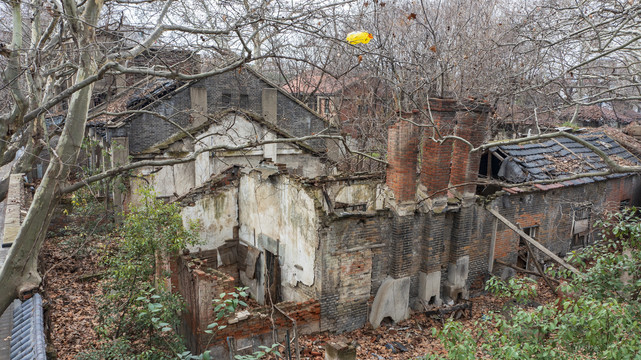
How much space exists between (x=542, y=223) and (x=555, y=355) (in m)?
9.17

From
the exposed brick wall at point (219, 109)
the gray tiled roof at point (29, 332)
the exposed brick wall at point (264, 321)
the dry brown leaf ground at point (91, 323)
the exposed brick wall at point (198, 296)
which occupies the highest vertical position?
the exposed brick wall at point (219, 109)

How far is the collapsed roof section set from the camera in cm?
1260

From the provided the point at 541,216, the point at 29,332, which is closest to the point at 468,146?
the point at 541,216

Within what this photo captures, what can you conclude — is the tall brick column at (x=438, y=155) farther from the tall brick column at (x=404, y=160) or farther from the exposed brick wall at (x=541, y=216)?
the exposed brick wall at (x=541, y=216)

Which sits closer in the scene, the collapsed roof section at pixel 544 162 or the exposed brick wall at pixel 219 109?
the collapsed roof section at pixel 544 162

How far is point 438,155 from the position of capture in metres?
10.3

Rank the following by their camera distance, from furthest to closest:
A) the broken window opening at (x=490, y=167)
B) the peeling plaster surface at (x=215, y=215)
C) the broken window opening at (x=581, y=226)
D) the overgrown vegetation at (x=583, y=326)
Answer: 1. the broken window opening at (x=581, y=226)
2. the broken window opening at (x=490, y=167)
3. the peeling plaster surface at (x=215, y=215)
4. the overgrown vegetation at (x=583, y=326)

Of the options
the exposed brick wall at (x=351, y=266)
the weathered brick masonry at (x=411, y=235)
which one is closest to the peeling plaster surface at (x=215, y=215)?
the weathered brick masonry at (x=411, y=235)

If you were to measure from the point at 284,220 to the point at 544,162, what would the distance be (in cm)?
854

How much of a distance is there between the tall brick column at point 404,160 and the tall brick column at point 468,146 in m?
1.40

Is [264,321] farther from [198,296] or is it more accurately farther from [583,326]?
[583,326]

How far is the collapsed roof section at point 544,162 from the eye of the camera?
12.6 metres

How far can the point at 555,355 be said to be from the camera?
466 cm

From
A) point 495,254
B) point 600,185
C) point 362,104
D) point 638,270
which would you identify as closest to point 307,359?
point 638,270
